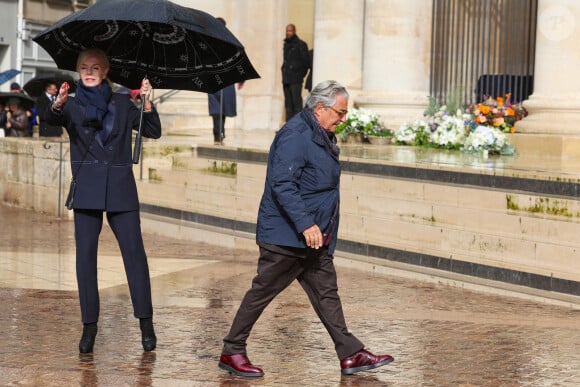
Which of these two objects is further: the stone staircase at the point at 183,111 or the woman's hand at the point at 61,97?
the stone staircase at the point at 183,111

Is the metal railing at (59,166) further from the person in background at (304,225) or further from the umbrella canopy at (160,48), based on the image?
the person in background at (304,225)

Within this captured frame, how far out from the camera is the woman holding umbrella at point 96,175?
8578mm

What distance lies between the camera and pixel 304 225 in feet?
25.7

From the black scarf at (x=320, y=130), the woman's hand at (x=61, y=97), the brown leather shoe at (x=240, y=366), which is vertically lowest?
the brown leather shoe at (x=240, y=366)

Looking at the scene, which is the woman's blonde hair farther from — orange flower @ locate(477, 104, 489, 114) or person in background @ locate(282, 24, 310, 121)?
person in background @ locate(282, 24, 310, 121)

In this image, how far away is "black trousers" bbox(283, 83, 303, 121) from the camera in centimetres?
2350

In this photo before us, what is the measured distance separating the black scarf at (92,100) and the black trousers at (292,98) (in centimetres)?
1482

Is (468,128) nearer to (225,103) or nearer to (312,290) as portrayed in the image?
(225,103)

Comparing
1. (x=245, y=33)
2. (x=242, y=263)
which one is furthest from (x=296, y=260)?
(x=245, y=33)

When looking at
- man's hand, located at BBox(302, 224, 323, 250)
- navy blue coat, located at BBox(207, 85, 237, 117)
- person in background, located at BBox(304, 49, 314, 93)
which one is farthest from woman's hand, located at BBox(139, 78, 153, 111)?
person in background, located at BBox(304, 49, 314, 93)

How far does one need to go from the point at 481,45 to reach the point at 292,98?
11.9 feet

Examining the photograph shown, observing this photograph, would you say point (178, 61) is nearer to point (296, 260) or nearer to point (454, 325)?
point (296, 260)

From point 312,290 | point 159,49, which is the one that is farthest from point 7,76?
point 312,290

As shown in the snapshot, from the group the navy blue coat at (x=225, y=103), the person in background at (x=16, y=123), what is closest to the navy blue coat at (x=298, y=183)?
the navy blue coat at (x=225, y=103)
